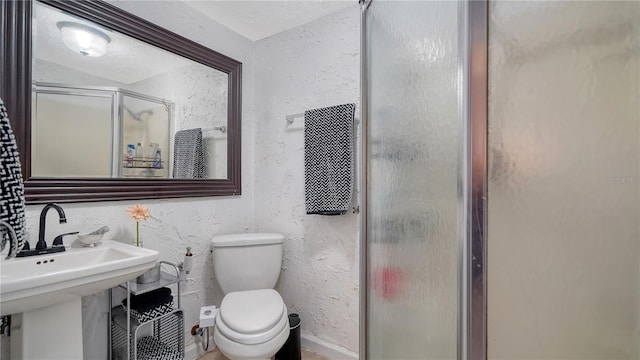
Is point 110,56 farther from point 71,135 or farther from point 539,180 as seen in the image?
point 539,180

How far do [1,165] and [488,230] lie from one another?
1.35 m

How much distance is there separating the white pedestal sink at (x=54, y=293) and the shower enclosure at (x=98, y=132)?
14.2 inches

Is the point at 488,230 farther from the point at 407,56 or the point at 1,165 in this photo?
the point at 1,165

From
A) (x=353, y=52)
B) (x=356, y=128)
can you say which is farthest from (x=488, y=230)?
(x=353, y=52)

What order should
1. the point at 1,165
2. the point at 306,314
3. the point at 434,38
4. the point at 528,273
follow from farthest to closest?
1. the point at 306,314
2. the point at 1,165
3. the point at 434,38
4. the point at 528,273

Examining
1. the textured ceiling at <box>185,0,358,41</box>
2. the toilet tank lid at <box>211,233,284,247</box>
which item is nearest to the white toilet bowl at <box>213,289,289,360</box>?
the toilet tank lid at <box>211,233,284,247</box>

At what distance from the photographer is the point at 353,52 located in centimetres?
157

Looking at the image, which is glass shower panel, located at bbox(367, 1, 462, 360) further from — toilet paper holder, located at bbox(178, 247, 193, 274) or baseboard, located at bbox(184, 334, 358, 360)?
toilet paper holder, located at bbox(178, 247, 193, 274)

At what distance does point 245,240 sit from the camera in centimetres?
159

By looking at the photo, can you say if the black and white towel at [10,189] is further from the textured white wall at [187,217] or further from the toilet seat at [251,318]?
the toilet seat at [251,318]

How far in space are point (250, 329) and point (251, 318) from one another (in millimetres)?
68

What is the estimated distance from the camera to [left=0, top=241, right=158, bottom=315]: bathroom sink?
0.76 meters

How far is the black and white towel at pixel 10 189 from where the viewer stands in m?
0.82

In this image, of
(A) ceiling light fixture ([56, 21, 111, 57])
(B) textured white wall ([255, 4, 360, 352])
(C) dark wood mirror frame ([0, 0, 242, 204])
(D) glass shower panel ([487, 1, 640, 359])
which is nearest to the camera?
(D) glass shower panel ([487, 1, 640, 359])
